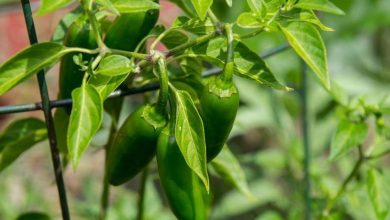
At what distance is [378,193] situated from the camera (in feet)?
3.40

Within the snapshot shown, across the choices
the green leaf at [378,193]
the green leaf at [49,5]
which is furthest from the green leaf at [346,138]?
the green leaf at [49,5]

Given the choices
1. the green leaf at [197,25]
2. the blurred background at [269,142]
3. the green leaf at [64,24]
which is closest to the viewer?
the green leaf at [197,25]

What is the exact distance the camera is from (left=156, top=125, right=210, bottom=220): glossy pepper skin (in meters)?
0.77

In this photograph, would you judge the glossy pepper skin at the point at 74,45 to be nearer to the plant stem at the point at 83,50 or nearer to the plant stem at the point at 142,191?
the plant stem at the point at 83,50

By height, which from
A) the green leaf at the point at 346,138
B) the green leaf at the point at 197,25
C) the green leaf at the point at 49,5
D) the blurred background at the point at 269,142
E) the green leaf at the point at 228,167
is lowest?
the blurred background at the point at 269,142

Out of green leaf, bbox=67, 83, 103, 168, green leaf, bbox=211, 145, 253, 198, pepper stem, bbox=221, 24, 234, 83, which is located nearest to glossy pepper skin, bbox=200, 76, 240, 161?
pepper stem, bbox=221, 24, 234, 83

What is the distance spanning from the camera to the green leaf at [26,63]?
0.74 m

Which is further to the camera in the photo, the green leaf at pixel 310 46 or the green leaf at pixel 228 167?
the green leaf at pixel 228 167

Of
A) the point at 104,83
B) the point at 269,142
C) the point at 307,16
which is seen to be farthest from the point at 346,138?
the point at 269,142

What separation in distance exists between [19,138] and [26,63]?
250 mm

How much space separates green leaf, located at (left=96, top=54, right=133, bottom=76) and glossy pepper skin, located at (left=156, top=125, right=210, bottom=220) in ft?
0.26

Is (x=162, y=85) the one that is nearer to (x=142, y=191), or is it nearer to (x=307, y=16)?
(x=307, y=16)

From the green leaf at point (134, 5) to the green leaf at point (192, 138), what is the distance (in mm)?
106

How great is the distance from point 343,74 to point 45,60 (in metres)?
2.13
